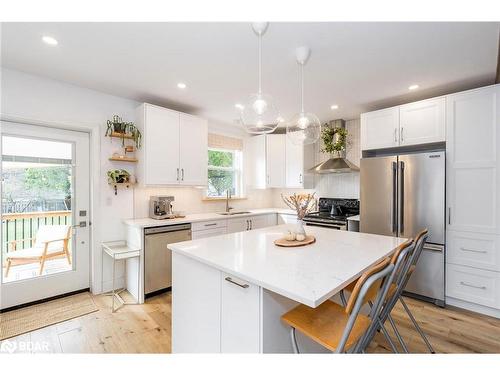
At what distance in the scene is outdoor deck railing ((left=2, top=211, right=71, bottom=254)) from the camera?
246 cm

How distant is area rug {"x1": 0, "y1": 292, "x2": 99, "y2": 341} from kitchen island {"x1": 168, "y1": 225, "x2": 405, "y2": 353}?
1408 mm

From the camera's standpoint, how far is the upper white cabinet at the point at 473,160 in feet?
8.12

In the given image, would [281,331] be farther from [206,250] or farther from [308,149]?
[308,149]

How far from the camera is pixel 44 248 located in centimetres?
271

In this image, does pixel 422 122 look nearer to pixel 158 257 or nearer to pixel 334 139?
pixel 334 139

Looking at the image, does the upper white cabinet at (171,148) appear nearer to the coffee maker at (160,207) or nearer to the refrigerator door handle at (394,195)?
the coffee maker at (160,207)

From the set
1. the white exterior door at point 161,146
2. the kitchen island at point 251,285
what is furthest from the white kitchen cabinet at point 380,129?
the white exterior door at point 161,146

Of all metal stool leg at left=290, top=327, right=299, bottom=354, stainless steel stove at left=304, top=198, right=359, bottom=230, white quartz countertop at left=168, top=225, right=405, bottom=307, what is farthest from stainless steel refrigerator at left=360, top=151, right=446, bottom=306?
metal stool leg at left=290, top=327, right=299, bottom=354

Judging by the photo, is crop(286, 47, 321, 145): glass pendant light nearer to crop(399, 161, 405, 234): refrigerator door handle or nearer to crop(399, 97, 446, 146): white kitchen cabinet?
crop(399, 161, 405, 234): refrigerator door handle

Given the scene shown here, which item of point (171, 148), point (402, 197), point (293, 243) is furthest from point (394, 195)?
point (171, 148)

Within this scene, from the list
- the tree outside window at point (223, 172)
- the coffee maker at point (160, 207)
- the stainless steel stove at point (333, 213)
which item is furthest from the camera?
the tree outside window at point (223, 172)

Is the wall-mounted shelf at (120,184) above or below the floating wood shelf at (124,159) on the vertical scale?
below

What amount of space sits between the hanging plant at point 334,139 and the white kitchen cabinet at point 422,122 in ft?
3.40
